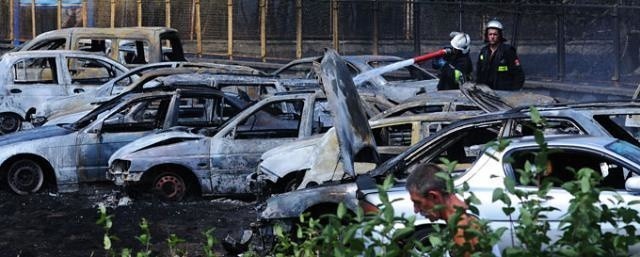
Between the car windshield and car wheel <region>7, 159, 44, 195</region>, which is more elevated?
the car windshield

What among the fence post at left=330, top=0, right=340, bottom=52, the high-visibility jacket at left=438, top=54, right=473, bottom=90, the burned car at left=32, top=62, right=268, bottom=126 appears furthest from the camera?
the fence post at left=330, top=0, right=340, bottom=52

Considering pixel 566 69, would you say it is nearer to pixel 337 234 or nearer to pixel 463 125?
pixel 463 125

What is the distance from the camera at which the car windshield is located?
25.7ft

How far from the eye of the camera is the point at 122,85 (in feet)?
60.7

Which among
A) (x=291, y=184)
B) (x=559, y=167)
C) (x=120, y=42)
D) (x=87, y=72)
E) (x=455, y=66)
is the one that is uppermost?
(x=120, y=42)

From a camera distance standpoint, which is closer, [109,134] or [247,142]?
[247,142]

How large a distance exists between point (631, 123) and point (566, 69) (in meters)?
12.0

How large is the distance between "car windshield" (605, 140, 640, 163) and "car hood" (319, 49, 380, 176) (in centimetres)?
221

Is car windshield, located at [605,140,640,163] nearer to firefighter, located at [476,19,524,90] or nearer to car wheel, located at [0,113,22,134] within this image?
firefighter, located at [476,19,524,90]

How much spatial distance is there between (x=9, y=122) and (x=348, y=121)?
10811 millimetres

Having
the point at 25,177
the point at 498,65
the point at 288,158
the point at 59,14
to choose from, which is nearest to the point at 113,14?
the point at 59,14

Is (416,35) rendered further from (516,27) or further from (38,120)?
(38,120)

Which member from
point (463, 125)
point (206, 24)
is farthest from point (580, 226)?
point (206, 24)

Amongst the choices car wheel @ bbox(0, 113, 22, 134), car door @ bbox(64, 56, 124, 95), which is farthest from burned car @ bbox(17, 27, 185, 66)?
car wheel @ bbox(0, 113, 22, 134)
